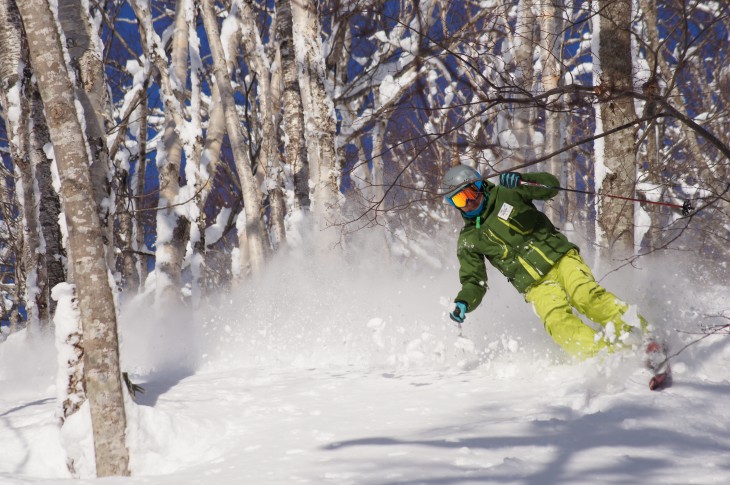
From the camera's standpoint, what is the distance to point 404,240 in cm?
1338

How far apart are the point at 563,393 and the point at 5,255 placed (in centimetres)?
1623

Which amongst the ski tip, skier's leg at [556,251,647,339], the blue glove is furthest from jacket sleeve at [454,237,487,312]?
the ski tip

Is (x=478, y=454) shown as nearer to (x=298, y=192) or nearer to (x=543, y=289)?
(x=543, y=289)

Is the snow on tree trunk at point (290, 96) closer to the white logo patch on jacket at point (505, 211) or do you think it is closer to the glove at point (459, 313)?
the white logo patch on jacket at point (505, 211)

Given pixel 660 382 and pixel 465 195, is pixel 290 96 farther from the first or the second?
pixel 660 382

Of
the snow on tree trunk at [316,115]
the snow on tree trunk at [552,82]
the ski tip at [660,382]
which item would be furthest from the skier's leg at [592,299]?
the snow on tree trunk at [316,115]

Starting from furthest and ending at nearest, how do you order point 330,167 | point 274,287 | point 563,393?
point 274,287
point 330,167
point 563,393

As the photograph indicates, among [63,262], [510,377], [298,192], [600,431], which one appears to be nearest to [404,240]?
[298,192]

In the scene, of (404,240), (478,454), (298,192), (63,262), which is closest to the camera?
(478,454)

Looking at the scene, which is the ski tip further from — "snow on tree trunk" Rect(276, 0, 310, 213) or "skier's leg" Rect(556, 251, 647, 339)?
"snow on tree trunk" Rect(276, 0, 310, 213)

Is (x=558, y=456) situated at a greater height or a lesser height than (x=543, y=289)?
lesser

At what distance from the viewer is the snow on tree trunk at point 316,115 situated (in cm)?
725

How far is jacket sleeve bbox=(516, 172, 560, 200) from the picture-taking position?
401 cm

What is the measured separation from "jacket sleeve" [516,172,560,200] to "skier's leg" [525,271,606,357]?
0.58m
